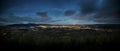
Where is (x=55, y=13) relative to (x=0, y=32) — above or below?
above

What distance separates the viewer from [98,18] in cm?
299

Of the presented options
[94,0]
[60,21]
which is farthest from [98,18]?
[60,21]

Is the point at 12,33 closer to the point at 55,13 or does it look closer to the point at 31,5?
the point at 31,5

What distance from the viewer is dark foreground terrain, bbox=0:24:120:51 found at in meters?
2.91

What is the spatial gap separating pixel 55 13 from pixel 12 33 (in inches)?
31.8

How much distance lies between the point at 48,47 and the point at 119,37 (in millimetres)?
1243

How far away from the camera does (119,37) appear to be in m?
3.00

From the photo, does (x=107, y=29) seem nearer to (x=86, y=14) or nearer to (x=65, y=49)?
(x=86, y=14)

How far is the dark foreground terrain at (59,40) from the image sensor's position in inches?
115

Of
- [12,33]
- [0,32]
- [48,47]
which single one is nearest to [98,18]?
[48,47]

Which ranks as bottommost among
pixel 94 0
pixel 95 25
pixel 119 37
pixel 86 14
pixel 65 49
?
pixel 65 49

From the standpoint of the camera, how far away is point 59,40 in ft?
9.59

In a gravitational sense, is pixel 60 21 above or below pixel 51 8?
below

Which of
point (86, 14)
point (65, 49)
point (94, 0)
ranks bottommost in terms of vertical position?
point (65, 49)
